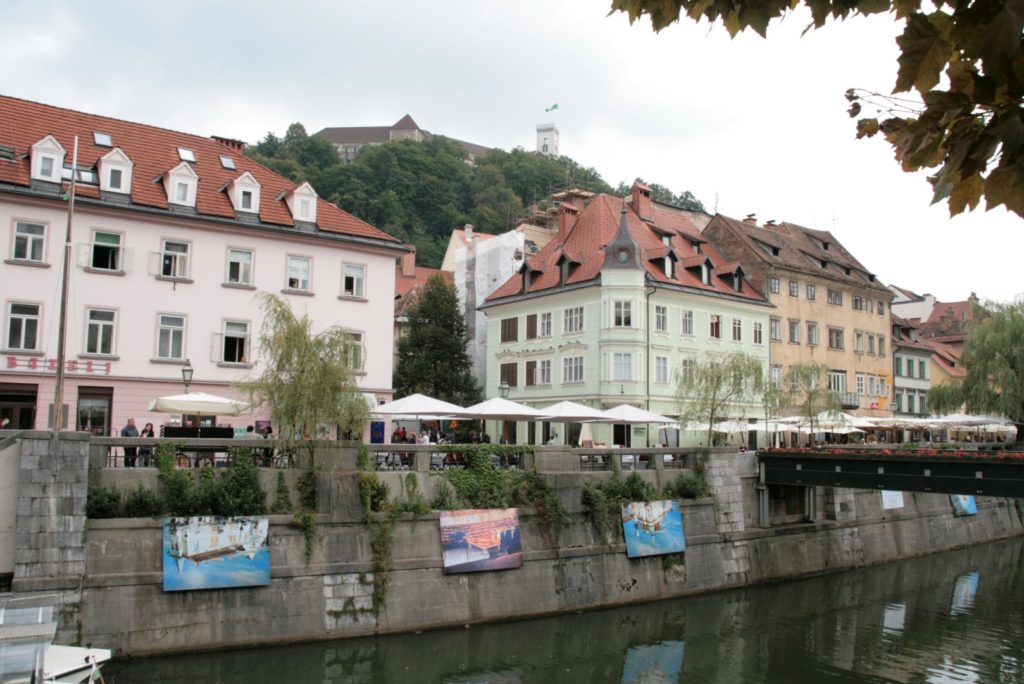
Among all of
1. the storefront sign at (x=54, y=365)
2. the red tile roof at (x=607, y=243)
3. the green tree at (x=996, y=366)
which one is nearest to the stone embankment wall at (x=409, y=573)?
the storefront sign at (x=54, y=365)

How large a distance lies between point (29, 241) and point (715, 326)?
3517cm

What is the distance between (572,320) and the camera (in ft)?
159

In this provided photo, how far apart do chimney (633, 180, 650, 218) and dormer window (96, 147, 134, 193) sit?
31405 mm

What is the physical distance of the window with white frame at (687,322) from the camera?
4878 centimetres

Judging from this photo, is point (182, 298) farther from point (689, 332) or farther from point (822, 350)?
point (822, 350)

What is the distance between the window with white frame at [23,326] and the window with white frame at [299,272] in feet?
29.3

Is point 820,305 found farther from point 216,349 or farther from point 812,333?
point 216,349

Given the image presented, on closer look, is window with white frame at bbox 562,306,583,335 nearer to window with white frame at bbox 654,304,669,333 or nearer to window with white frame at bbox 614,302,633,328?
window with white frame at bbox 614,302,633,328

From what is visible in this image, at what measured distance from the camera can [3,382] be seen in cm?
2922

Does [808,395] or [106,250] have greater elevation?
[106,250]

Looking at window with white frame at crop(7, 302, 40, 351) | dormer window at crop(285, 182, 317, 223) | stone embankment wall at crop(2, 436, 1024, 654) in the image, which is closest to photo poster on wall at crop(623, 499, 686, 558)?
stone embankment wall at crop(2, 436, 1024, 654)

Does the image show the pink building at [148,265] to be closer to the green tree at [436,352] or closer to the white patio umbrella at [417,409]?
the white patio umbrella at [417,409]

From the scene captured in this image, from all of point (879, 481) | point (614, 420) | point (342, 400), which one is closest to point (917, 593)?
point (879, 481)

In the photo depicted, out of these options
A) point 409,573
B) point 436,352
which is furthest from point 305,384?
point 436,352
